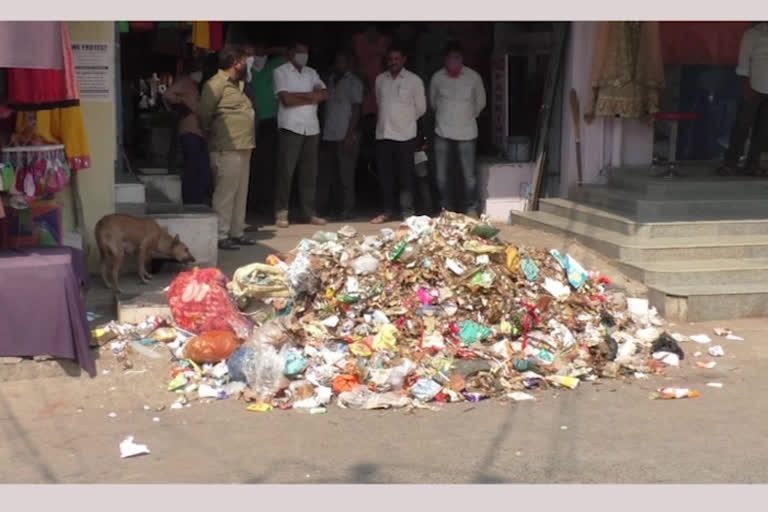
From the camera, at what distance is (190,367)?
748 cm

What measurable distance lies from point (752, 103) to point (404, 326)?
571cm

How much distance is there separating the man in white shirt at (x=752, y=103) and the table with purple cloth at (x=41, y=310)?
7.09 m

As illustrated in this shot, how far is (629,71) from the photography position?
1155 centimetres

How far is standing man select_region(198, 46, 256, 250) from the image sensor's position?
10.0 meters

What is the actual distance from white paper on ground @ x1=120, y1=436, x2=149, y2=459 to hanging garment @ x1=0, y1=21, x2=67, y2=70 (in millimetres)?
2482

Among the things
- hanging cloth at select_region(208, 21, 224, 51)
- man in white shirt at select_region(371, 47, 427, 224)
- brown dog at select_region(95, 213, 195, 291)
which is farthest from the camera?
man in white shirt at select_region(371, 47, 427, 224)

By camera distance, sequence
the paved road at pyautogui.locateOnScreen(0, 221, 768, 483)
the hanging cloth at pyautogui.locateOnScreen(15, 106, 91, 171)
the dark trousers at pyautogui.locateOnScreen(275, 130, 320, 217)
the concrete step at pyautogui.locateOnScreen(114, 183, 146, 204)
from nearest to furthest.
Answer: the paved road at pyautogui.locateOnScreen(0, 221, 768, 483) → the hanging cloth at pyautogui.locateOnScreen(15, 106, 91, 171) → the concrete step at pyautogui.locateOnScreen(114, 183, 146, 204) → the dark trousers at pyautogui.locateOnScreen(275, 130, 320, 217)

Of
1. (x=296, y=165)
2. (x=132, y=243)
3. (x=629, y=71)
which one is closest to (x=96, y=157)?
(x=132, y=243)

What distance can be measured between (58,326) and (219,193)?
330cm

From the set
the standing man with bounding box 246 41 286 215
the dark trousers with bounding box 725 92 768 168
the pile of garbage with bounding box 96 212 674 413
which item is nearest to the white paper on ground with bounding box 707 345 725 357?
the pile of garbage with bounding box 96 212 674 413

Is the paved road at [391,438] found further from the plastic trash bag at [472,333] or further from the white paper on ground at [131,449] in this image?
the plastic trash bag at [472,333]

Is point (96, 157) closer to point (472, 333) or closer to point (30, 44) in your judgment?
point (30, 44)

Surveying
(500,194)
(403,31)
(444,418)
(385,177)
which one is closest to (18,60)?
(444,418)

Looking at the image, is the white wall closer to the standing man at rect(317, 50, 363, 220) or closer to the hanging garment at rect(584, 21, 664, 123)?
the standing man at rect(317, 50, 363, 220)
